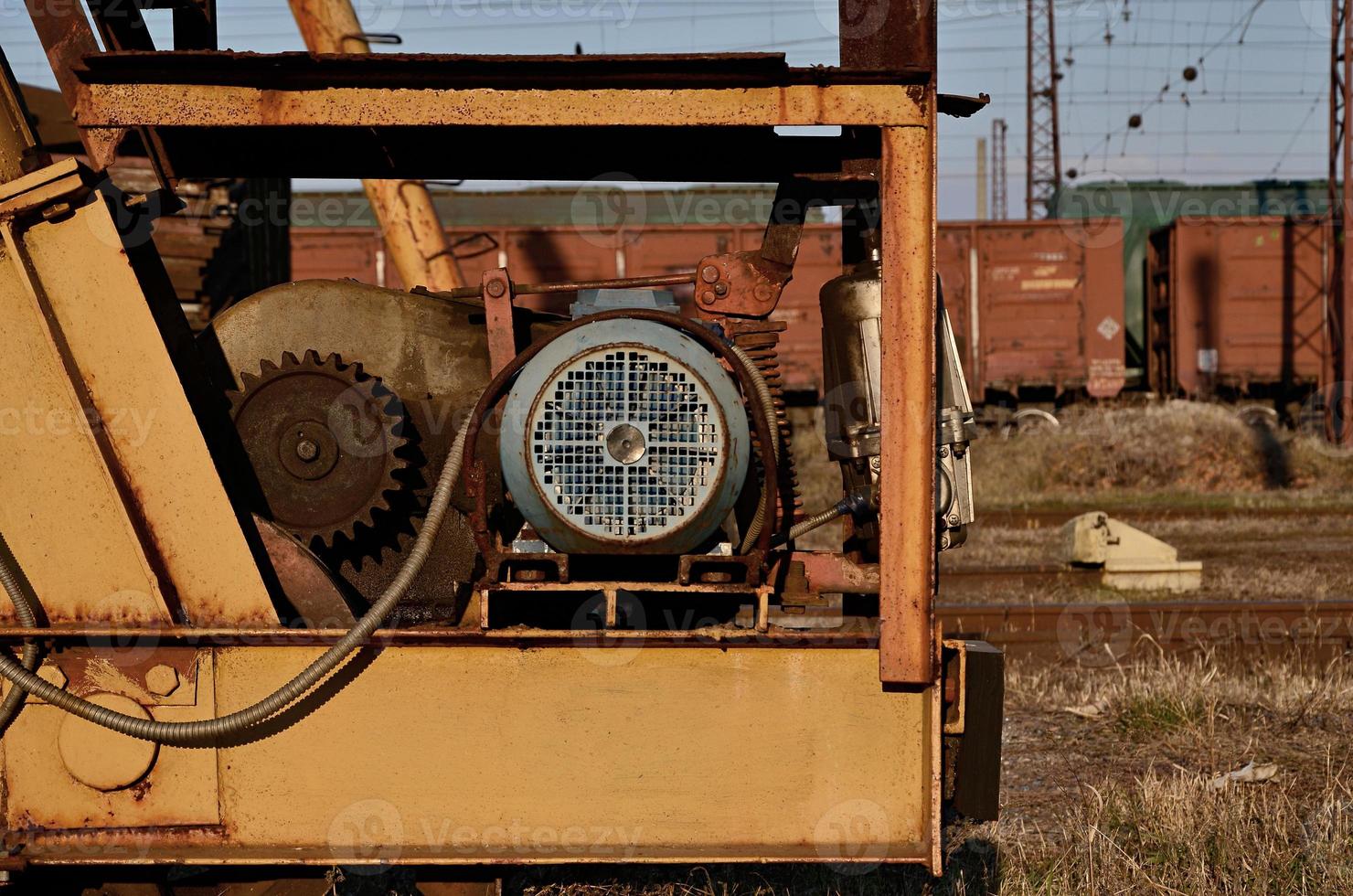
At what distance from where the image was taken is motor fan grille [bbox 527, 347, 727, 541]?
2594 millimetres

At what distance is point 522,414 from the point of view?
2646 millimetres

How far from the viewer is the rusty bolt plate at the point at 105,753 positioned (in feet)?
8.43

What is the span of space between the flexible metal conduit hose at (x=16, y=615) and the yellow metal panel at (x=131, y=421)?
1.8 inches

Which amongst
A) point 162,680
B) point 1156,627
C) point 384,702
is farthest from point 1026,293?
point 162,680

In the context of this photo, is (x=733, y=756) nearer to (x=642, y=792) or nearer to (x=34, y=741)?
(x=642, y=792)

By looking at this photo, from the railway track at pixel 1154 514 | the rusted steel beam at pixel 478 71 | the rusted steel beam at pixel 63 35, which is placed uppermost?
the rusted steel beam at pixel 63 35

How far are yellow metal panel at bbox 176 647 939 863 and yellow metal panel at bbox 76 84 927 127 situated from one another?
1132 millimetres

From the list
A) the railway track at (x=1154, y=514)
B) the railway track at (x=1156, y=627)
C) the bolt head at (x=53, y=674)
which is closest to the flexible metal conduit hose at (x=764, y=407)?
the bolt head at (x=53, y=674)

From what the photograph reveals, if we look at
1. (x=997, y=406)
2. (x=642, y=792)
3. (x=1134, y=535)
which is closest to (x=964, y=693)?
(x=642, y=792)

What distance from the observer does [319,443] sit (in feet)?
10.1

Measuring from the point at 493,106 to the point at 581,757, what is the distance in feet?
4.61

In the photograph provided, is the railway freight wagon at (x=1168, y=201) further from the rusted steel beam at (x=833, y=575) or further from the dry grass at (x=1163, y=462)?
the rusted steel beam at (x=833, y=575)

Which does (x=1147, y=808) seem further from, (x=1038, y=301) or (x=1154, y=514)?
(x=1038, y=301)

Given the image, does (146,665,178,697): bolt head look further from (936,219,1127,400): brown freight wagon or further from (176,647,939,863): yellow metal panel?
(936,219,1127,400): brown freight wagon
